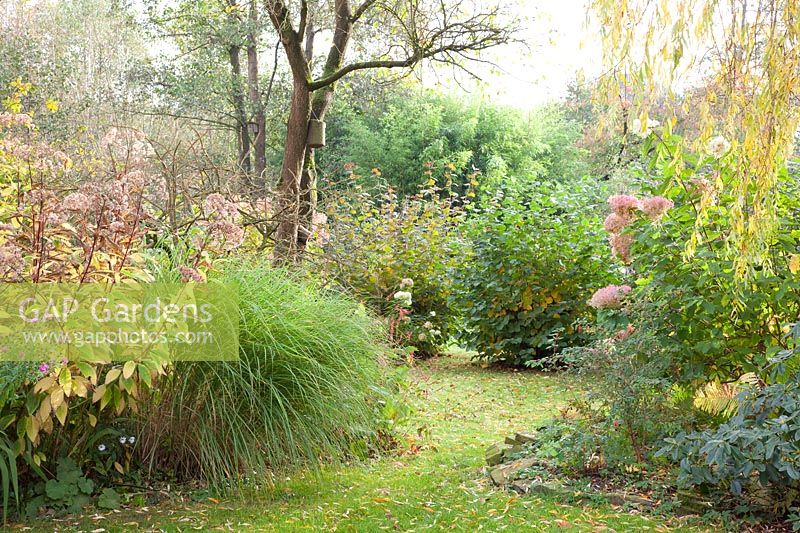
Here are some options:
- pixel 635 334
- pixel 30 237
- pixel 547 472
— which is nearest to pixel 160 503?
pixel 30 237

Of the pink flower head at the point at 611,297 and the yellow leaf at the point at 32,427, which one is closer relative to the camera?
the yellow leaf at the point at 32,427

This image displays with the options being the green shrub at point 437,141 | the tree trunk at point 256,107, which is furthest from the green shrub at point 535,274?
the green shrub at point 437,141

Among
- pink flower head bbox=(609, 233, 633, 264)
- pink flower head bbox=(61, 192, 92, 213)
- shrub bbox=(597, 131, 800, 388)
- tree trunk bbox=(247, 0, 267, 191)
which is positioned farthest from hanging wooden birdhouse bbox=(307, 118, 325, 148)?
tree trunk bbox=(247, 0, 267, 191)

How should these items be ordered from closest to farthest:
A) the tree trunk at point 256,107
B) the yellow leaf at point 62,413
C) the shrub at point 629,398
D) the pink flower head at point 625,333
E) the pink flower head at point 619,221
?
the yellow leaf at point 62,413, the shrub at point 629,398, the pink flower head at point 625,333, the pink flower head at point 619,221, the tree trunk at point 256,107

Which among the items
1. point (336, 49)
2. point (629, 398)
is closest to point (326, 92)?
point (336, 49)

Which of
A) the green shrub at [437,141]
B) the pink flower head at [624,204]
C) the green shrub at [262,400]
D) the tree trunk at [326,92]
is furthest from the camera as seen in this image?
the green shrub at [437,141]

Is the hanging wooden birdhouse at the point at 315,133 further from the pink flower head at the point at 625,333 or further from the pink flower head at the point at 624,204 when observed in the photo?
the pink flower head at the point at 625,333

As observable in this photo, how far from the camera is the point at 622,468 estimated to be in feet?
12.6

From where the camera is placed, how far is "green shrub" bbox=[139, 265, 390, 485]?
3613 millimetres

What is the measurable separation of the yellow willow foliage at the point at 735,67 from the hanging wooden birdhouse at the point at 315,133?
4131mm

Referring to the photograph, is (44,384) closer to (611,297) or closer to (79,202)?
(79,202)

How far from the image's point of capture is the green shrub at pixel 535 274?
8039 millimetres

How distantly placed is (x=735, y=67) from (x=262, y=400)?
2.60 metres

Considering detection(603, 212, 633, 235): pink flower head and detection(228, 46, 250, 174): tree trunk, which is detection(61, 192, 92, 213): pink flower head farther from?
detection(228, 46, 250, 174): tree trunk
